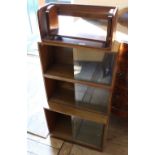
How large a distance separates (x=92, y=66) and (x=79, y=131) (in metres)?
0.60

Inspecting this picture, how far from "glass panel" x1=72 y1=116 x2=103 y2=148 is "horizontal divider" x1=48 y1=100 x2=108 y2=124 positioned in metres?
0.13

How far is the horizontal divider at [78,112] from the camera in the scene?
1.24 metres

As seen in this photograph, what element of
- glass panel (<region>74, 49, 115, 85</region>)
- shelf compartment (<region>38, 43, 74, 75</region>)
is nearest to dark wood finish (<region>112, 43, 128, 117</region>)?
glass panel (<region>74, 49, 115, 85</region>)

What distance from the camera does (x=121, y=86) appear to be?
1360 mm

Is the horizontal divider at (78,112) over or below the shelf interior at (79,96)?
below

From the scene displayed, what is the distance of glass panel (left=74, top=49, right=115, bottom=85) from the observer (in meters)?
1.08

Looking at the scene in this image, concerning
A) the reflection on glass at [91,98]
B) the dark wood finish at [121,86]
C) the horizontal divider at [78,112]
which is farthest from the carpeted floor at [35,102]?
the dark wood finish at [121,86]

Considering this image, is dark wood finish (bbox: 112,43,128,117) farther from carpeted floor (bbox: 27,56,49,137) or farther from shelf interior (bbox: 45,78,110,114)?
carpeted floor (bbox: 27,56,49,137)

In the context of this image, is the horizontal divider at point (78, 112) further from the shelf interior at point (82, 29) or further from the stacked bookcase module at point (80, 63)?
the shelf interior at point (82, 29)

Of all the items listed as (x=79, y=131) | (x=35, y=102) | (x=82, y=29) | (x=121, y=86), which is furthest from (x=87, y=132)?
(x=82, y=29)

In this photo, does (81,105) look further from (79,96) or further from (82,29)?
(82,29)
